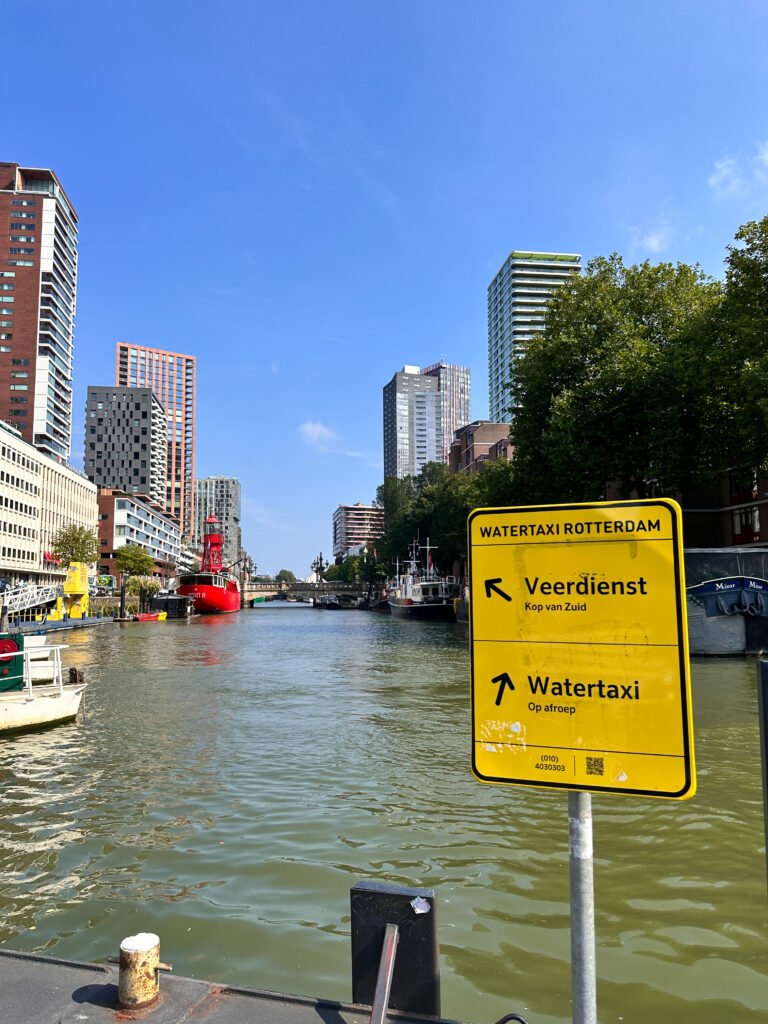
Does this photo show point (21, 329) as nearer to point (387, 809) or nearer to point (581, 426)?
point (581, 426)

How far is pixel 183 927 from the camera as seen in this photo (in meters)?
6.21

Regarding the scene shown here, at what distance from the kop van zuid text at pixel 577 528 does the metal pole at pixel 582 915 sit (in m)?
0.91

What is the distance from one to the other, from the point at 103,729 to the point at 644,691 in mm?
16625

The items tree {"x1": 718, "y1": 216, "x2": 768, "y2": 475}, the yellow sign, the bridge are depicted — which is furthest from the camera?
the bridge

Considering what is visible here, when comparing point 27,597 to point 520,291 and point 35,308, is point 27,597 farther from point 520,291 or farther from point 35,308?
point 520,291

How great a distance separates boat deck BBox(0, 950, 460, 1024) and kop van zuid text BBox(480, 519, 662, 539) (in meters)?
2.36

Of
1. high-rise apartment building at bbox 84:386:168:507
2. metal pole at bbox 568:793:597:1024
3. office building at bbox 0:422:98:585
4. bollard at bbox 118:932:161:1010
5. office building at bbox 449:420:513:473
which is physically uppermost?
high-rise apartment building at bbox 84:386:168:507

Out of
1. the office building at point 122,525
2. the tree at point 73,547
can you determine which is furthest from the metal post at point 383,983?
the office building at point 122,525

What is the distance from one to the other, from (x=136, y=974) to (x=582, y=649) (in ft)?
8.97

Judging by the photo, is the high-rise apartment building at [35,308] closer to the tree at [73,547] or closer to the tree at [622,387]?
the tree at [73,547]

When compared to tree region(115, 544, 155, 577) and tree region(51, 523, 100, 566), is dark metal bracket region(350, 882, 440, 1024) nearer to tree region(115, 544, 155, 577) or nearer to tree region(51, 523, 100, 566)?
tree region(51, 523, 100, 566)

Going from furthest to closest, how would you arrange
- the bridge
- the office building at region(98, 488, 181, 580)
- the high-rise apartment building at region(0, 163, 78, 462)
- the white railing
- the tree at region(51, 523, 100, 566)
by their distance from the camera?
the bridge
the office building at region(98, 488, 181, 580)
the high-rise apartment building at region(0, 163, 78, 462)
the tree at region(51, 523, 100, 566)
the white railing

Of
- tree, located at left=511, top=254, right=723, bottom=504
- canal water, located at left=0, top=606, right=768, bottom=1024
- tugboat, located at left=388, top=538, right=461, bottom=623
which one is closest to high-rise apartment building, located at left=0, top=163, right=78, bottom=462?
tugboat, located at left=388, top=538, right=461, bottom=623

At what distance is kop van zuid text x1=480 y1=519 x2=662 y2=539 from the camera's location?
8.01 feet
